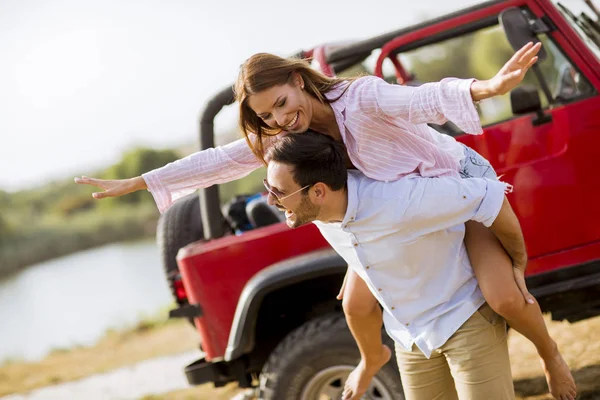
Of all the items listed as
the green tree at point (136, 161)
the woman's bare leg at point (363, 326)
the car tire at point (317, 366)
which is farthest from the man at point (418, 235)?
the green tree at point (136, 161)

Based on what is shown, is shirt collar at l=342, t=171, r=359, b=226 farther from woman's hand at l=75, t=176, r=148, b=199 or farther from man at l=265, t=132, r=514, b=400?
woman's hand at l=75, t=176, r=148, b=199

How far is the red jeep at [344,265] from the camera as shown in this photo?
3.42m

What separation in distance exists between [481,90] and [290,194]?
2.03 ft

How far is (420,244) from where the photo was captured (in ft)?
7.15

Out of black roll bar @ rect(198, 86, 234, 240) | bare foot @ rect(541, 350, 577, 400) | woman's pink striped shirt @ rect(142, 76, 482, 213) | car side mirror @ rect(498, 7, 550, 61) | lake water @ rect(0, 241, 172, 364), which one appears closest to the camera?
woman's pink striped shirt @ rect(142, 76, 482, 213)

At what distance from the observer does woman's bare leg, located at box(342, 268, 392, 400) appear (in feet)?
8.27

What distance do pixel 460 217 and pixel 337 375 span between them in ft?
5.37

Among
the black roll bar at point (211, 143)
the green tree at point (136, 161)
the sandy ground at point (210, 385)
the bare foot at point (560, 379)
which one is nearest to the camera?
the bare foot at point (560, 379)

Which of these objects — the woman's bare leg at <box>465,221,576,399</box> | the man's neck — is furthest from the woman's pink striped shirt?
the woman's bare leg at <box>465,221,576,399</box>

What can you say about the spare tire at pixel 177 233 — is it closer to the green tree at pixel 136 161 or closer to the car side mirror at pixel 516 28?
the car side mirror at pixel 516 28

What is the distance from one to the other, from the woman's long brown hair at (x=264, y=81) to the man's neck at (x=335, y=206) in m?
0.28

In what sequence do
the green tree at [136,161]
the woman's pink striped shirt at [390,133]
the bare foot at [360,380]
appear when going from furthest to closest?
the green tree at [136,161]
the bare foot at [360,380]
the woman's pink striped shirt at [390,133]

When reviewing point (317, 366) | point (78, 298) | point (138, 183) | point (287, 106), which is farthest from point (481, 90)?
point (78, 298)

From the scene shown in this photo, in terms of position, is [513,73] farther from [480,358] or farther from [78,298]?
[78,298]
